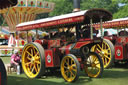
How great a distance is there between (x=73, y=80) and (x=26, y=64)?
6.90ft

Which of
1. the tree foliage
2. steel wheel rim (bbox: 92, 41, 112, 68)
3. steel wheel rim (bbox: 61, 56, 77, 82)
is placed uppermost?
the tree foliage

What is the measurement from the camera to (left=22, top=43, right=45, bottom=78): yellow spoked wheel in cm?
678

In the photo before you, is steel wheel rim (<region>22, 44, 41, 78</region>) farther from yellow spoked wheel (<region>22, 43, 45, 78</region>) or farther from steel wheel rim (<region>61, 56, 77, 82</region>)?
steel wheel rim (<region>61, 56, 77, 82</region>)

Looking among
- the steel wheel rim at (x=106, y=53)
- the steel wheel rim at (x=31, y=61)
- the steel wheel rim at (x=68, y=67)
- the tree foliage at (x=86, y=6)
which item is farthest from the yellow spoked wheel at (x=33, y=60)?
the tree foliage at (x=86, y=6)

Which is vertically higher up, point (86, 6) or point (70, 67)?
point (86, 6)

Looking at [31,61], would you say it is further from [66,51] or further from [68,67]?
Result: [68,67]

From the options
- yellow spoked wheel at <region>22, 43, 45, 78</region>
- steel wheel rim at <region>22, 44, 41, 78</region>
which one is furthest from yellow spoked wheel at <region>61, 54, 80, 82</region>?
steel wheel rim at <region>22, 44, 41, 78</region>

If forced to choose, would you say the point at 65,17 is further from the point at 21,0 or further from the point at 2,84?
the point at 21,0

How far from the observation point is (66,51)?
6684 millimetres

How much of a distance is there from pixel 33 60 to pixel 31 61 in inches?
4.7

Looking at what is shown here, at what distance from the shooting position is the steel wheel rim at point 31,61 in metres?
7.05

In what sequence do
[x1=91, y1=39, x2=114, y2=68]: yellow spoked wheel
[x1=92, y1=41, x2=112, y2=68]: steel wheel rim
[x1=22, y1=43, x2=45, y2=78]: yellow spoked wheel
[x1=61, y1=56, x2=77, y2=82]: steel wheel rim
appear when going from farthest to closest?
[x1=92, y1=41, x2=112, y2=68]: steel wheel rim
[x1=91, y1=39, x2=114, y2=68]: yellow spoked wheel
[x1=22, y1=43, x2=45, y2=78]: yellow spoked wheel
[x1=61, y1=56, x2=77, y2=82]: steel wheel rim

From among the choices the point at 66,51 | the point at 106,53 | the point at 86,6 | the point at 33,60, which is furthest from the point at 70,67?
the point at 86,6

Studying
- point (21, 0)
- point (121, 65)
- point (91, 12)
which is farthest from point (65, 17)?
point (21, 0)
